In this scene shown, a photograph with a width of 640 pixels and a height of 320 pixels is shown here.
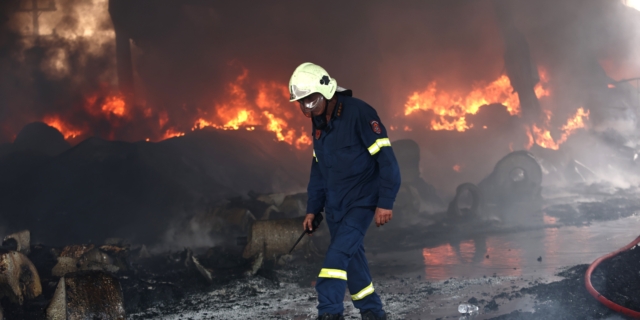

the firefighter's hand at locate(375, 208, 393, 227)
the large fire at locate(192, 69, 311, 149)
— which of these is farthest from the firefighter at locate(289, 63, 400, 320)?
the large fire at locate(192, 69, 311, 149)

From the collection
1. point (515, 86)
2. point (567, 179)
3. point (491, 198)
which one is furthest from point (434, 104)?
point (491, 198)

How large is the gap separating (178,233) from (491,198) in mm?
8040

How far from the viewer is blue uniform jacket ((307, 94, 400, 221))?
386 cm

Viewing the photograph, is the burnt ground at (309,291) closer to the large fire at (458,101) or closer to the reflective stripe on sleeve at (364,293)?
the reflective stripe on sleeve at (364,293)

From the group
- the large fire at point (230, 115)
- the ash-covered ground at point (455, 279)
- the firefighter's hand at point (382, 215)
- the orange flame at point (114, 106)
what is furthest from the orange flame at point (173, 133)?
the firefighter's hand at point (382, 215)

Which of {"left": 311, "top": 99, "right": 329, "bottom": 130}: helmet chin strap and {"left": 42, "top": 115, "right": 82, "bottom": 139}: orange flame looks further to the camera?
{"left": 42, "top": 115, "right": 82, "bottom": 139}: orange flame

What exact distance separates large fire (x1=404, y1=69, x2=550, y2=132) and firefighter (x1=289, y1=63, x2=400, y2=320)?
16.7 metres

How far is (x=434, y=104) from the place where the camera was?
20.8 m

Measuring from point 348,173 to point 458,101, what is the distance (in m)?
17.9

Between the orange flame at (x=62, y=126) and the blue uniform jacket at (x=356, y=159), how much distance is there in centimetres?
1494

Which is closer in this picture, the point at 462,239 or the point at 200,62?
the point at 462,239

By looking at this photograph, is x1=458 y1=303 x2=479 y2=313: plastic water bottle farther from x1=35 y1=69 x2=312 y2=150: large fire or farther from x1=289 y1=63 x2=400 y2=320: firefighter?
x1=35 y1=69 x2=312 y2=150: large fire

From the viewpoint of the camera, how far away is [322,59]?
63.1 ft

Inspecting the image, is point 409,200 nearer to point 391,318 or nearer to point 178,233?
point 178,233
